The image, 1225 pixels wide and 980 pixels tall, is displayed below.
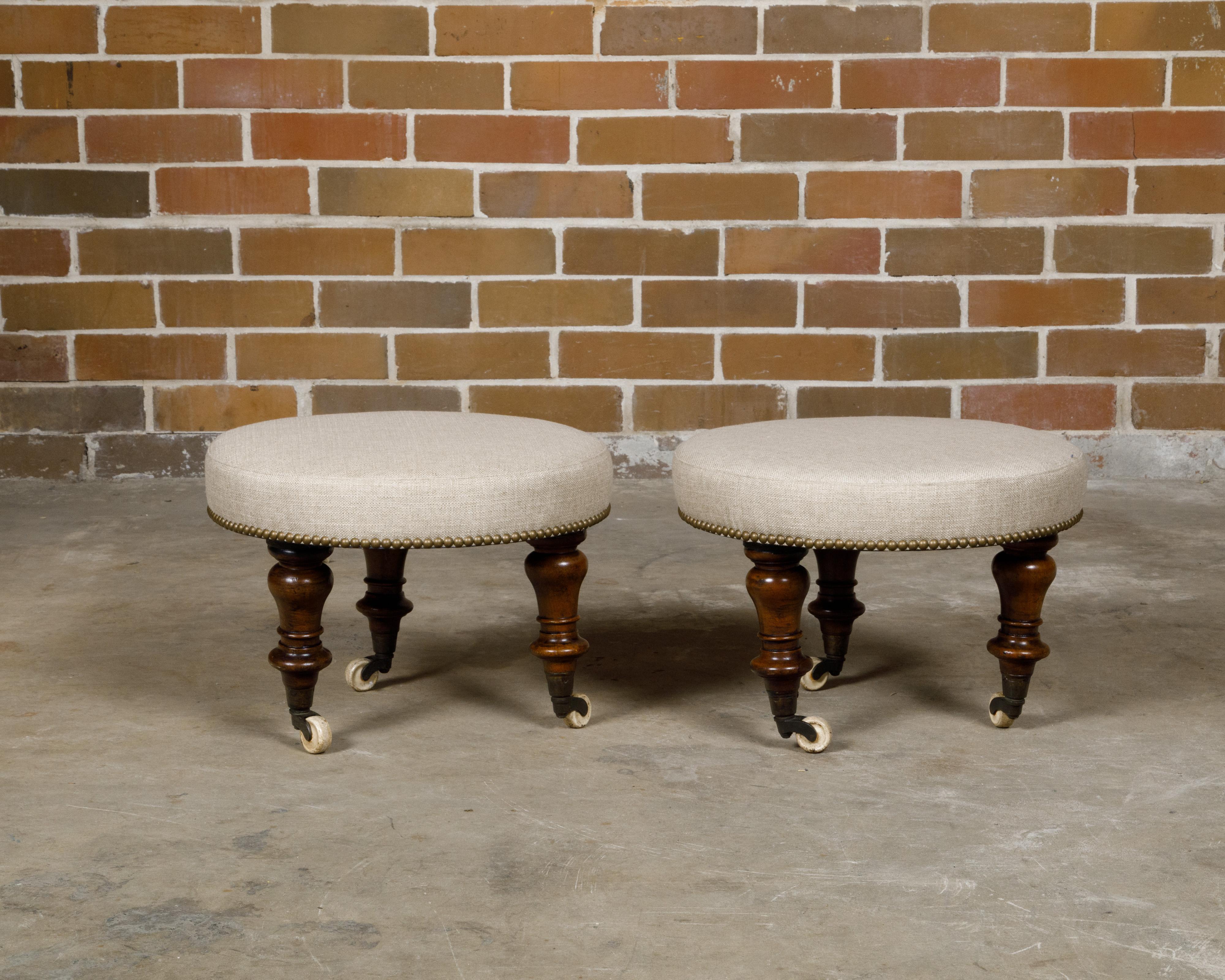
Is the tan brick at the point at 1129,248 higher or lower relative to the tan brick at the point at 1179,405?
higher

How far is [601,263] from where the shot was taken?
3.87 m

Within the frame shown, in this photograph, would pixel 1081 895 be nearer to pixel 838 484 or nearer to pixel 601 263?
pixel 838 484

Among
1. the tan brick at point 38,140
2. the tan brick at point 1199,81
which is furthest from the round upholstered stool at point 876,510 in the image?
the tan brick at point 38,140

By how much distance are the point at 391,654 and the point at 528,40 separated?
2.06 m

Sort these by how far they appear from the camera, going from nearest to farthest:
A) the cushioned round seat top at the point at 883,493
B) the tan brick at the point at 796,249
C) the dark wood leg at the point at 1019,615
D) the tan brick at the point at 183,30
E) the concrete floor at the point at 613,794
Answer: the concrete floor at the point at 613,794 → the cushioned round seat top at the point at 883,493 → the dark wood leg at the point at 1019,615 → the tan brick at the point at 183,30 → the tan brick at the point at 796,249

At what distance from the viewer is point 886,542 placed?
187 cm

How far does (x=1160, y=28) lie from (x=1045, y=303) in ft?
2.49

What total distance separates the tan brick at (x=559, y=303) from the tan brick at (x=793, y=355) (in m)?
0.30

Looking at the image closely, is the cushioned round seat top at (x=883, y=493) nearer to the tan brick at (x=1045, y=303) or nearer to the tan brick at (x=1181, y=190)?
the tan brick at (x=1045, y=303)

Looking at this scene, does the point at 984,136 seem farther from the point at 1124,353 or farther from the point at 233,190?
the point at 233,190

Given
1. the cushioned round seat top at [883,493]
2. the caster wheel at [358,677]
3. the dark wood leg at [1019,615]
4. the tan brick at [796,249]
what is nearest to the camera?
the cushioned round seat top at [883,493]

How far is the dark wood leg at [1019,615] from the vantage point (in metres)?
1.99

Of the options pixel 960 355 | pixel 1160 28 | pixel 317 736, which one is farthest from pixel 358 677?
pixel 1160 28

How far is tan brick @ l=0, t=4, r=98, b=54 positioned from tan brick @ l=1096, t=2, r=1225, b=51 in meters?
2.63
